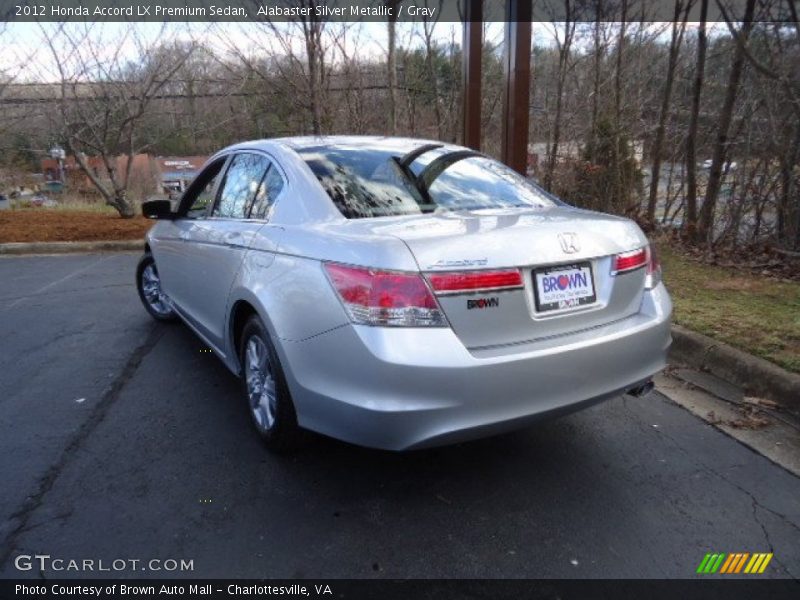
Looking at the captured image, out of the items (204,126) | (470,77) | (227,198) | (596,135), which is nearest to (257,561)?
(227,198)

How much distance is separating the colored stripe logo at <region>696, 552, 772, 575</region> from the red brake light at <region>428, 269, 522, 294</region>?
1.26 metres

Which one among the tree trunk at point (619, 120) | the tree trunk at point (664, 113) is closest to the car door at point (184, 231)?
the tree trunk at point (664, 113)

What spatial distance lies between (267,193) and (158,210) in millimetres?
1632

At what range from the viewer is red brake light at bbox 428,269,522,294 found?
6.99 ft

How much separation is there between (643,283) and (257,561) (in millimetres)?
2110

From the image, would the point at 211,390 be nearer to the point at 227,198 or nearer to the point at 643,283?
the point at 227,198

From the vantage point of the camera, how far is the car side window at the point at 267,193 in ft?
9.89

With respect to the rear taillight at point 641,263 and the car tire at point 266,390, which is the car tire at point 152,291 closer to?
the car tire at point 266,390

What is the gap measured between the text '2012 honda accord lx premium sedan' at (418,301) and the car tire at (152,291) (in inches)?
87.0

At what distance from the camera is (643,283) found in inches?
106

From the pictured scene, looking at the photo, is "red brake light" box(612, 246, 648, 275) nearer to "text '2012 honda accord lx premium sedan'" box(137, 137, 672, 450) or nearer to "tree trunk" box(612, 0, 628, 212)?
"text '2012 honda accord lx premium sedan'" box(137, 137, 672, 450)

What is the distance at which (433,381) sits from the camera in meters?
2.08

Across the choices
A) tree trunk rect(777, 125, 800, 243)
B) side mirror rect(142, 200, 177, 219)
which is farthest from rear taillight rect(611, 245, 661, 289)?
tree trunk rect(777, 125, 800, 243)

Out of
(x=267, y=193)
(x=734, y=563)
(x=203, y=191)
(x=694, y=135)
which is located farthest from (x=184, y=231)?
(x=694, y=135)
